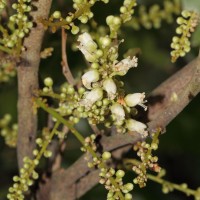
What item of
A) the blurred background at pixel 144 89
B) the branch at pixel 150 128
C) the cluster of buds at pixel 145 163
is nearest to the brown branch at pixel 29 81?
the branch at pixel 150 128

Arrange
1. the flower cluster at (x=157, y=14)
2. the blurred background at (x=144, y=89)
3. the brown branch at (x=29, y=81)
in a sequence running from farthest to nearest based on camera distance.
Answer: the blurred background at (x=144, y=89) < the flower cluster at (x=157, y=14) < the brown branch at (x=29, y=81)

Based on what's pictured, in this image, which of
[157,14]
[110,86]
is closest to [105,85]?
[110,86]

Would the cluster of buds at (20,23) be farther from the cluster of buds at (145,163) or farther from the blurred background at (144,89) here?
the blurred background at (144,89)

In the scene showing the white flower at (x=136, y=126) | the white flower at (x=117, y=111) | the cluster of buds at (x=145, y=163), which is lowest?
the cluster of buds at (x=145, y=163)

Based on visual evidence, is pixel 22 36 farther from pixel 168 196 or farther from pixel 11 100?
pixel 168 196

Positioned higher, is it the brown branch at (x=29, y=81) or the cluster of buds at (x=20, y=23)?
the cluster of buds at (x=20, y=23)

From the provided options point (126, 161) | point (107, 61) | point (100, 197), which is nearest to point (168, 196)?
point (100, 197)
